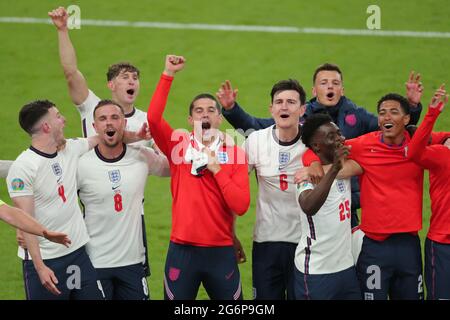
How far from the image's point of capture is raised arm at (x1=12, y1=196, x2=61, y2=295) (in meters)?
7.42

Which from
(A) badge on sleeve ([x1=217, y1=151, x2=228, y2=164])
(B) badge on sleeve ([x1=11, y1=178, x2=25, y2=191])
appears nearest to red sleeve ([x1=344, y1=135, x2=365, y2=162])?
(A) badge on sleeve ([x1=217, y1=151, x2=228, y2=164])

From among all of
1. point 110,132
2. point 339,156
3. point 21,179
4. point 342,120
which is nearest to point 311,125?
point 339,156

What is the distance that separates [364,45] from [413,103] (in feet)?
22.7

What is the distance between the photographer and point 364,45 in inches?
581

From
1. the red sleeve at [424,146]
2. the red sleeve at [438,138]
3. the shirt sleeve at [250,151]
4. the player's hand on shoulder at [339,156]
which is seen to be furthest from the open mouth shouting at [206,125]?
the red sleeve at [438,138]

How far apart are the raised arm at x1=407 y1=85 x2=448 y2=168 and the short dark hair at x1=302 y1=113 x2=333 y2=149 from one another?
676mm

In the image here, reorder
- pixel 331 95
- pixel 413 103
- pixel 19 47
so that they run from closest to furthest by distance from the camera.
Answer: pixel 413 103 < pixel 331 95 < pixel 19 47

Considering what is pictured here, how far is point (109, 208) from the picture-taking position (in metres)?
7.84

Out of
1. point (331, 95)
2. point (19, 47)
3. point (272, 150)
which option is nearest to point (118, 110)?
point (272, 150)

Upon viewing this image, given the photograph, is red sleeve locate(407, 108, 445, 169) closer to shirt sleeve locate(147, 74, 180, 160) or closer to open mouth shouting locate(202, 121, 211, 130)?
open mouth shouting locate(202, 121, 211, 130)

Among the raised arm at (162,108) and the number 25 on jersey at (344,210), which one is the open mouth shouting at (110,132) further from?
the number 25 on jersey at (344,210)

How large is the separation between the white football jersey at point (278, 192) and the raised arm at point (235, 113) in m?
0.47

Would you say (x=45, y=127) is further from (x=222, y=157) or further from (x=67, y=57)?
(x=222, y=157)
